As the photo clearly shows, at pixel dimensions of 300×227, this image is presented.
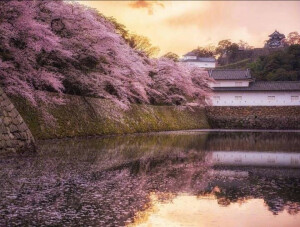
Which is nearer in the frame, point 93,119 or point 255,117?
point 93,119

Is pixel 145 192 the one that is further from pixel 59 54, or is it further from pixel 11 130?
pixel 59 54

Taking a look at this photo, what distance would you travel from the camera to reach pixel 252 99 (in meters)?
52.5

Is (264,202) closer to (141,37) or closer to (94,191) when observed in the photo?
(94,191)

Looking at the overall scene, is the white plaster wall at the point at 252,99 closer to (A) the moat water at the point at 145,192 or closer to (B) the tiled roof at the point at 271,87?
(B) the tiled roof at the point at 271,87

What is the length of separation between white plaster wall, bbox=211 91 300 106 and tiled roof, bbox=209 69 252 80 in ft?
Result: 7.37

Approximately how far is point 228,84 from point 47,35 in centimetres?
4007

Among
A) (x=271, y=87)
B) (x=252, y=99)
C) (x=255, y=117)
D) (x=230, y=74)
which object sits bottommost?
(x=255, y=117)

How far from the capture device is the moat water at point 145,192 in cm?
504

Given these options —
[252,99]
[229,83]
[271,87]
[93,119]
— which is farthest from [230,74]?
[93,119]

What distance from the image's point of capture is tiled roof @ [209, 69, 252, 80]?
53.8 metres

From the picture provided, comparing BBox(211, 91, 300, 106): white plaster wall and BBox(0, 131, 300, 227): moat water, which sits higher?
BBox(211, 91, 300, 106): white plaster wall

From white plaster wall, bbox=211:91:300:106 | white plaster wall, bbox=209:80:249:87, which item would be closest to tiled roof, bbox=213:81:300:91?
white plaster wall, bbox=211:91:300:106

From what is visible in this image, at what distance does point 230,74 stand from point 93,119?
34.2 m

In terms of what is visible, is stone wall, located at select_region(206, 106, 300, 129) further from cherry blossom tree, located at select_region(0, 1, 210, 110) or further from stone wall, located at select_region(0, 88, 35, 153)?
stone wall, located at select_region(0, 88, 35, 153)
